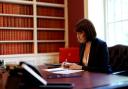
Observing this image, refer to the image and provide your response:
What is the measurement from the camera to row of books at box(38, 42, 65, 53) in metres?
4.54

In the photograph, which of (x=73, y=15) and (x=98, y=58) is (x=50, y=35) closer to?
(x=73, y=15)

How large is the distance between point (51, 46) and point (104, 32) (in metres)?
1.11

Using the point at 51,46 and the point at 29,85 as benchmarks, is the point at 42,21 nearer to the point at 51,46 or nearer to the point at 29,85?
the point at 51,46

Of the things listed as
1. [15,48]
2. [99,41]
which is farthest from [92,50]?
[15,48]

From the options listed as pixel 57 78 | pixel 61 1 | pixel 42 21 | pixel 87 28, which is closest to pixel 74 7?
pixel 61 1

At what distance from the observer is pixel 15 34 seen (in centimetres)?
426

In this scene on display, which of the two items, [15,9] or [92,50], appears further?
[15,9]

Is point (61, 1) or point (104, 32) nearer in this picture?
point (104, 32)

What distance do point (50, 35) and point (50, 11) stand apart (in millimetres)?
487

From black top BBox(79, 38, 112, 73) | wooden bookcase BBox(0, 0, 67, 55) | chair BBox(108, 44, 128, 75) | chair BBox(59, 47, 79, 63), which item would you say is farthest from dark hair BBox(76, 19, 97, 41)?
wooden bookcase BBox(0, 0, 67, 55)

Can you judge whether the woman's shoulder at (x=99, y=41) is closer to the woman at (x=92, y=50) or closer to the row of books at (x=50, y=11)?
the woman at (x=92, y=50)

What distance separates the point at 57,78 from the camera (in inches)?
76.5

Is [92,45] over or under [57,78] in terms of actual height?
over

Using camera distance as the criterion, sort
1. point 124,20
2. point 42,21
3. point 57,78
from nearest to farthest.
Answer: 1. point 57,78
2. point 124,20
3. point 42,21
